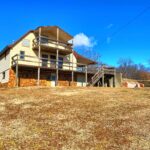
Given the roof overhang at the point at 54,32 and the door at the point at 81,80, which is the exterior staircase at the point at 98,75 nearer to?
the door at the point at 81,80

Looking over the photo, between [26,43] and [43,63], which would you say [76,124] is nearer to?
[43,63]

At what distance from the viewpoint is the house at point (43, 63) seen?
31.5 metres

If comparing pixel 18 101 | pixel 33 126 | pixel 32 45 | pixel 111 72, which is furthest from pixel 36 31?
pixel 33 126

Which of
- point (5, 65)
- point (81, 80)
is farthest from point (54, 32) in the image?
point (5, 65)

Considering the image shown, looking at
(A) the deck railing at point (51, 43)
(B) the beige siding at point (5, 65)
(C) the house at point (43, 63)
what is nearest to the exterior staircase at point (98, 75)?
(C) the house at point (43, 63)

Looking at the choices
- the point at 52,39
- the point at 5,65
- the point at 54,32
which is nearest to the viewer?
the point at 5,65

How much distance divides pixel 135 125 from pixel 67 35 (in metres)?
26.1

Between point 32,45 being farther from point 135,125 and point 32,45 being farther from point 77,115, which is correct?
point 135,125

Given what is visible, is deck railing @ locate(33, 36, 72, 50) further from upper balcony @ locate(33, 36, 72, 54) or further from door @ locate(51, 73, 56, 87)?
door @ locate(51, 73, 56, 87)

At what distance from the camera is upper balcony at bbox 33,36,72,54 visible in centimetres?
Result: 3338

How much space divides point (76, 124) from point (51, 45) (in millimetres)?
23820

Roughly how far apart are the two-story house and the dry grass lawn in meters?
13.6

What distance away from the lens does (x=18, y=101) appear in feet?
61.6

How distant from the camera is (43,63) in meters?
34.3
